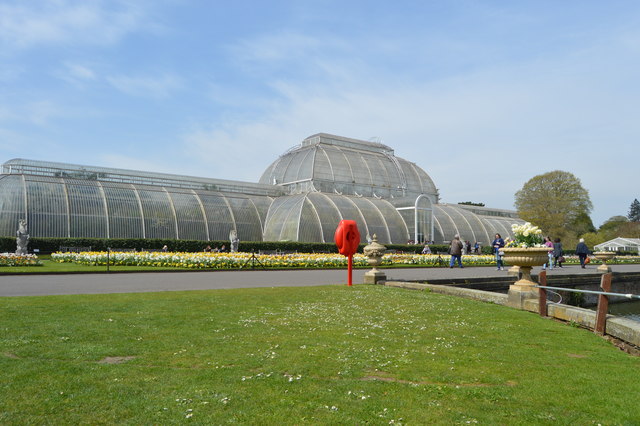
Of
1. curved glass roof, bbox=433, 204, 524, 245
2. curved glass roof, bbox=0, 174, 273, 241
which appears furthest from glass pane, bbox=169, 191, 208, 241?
curved glass roof, bbox=433, 204, 524, 245

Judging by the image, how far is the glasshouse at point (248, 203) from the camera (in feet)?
141

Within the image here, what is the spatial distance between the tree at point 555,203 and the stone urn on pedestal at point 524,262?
2480 inches

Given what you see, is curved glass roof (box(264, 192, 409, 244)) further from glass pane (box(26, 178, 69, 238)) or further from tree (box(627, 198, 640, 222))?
tree (box(627, 198, 640, 222))

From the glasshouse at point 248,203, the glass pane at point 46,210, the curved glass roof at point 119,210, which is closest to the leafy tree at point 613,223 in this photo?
the glasshouse at point 248,203

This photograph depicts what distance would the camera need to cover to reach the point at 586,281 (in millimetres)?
24781

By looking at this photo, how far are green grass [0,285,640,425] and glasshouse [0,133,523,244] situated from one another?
35610 mm

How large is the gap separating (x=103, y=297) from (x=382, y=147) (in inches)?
2769

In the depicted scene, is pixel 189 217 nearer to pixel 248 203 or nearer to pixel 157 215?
pixel 157 215

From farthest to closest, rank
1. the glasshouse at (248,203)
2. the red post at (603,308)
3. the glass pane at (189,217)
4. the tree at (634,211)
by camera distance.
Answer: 1. the tree at (634,211)
2. the glass pane at (189,217)
3. the glasshouse at (248,203)
4. the red post at (603,308)

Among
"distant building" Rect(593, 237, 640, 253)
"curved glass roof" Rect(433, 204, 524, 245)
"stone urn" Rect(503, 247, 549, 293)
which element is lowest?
"distant building" Rect(593, 237, 640, 253)

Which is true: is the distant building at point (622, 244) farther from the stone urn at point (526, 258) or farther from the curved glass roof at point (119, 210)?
the stone urn at point (526, 258)

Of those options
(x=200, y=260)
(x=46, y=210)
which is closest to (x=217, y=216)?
(x=46, y=210)

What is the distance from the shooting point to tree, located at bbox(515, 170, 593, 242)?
70875 millimetres

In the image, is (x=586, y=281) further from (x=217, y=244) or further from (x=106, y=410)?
(x=217, y=244)
